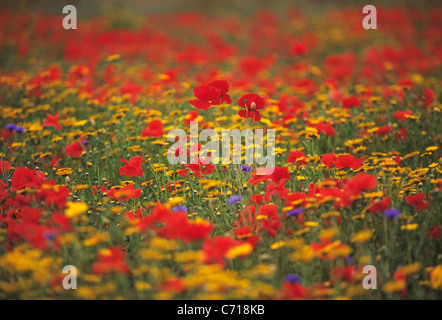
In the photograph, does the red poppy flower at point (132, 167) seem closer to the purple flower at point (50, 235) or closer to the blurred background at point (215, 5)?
the purple flower at point (50, 235)

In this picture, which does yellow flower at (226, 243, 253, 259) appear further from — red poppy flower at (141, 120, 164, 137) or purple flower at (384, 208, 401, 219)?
red poppy flower at (141, 120, 164, 137)

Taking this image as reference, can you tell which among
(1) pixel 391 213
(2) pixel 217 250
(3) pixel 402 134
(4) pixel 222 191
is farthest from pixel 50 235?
(3) pixel 402 134

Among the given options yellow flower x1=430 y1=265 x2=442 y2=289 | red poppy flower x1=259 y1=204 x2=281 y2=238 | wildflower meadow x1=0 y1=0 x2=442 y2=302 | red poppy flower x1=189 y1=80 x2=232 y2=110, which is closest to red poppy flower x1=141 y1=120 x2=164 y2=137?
wildflower meadow x1=0 y1=0 x2=442 y2=302

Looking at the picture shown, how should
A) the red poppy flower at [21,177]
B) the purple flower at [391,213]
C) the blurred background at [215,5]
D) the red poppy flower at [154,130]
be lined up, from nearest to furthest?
the purple flower at [391,213]
the red poppy flower at [21,177]
the red poppy flower at [154,130]
the blurred background at [215,5]

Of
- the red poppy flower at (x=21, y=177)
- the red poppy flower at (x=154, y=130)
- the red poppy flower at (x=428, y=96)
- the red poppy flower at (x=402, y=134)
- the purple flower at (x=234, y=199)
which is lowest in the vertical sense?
the purple flower at (x=234, y=199)

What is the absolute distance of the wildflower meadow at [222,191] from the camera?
4.87 ft

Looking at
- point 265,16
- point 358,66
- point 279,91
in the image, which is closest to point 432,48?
point 358,66

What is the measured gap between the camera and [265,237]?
1.90 m

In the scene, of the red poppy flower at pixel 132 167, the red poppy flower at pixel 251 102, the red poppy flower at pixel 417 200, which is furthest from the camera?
the red poppy flower at pixel 132 167

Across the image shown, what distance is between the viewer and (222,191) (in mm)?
2375

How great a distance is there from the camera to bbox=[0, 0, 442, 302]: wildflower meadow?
149 centimetres

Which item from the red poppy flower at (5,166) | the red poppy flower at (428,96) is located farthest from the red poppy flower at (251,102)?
the red poppy flower at (428,96)

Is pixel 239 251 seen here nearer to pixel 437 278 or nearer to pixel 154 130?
pixel 437 278

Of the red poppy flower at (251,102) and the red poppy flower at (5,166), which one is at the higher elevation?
the red poppy flower at (251,102)
